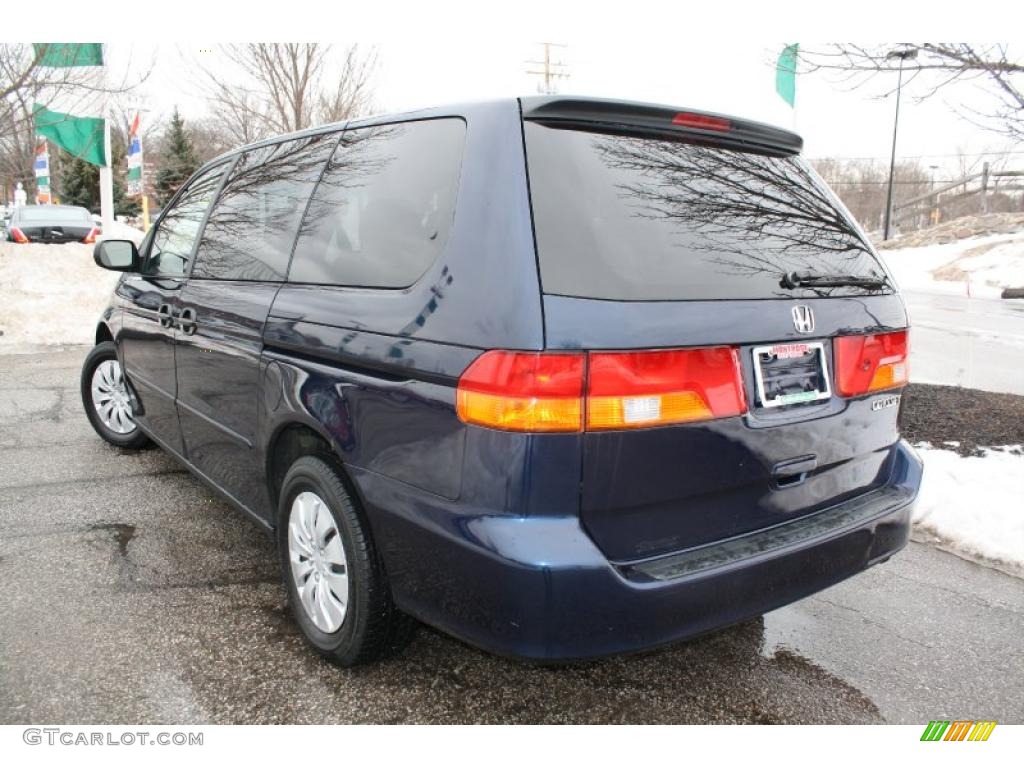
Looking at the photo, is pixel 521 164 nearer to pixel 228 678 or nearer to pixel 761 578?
pixel 761 578

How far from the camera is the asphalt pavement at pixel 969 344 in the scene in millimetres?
8047

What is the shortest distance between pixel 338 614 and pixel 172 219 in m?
2.67

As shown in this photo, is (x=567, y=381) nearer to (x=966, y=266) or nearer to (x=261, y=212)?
(x=261, y=212)

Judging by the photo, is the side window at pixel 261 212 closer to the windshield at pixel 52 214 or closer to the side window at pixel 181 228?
the side window at pixel 181 228

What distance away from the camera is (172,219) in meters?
4.10

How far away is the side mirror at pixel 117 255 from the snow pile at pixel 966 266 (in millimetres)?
18233

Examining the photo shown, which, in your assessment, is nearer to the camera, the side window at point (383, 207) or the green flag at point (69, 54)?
the side window at point (383, 207)

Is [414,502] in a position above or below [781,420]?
below

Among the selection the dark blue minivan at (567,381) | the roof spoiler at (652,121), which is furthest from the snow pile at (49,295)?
the roof spoiler at (652,121)

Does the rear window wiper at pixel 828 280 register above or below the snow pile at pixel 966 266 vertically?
above

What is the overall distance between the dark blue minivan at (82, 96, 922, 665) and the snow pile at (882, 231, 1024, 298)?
18242 millimetres

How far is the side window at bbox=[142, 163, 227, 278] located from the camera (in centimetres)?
366
